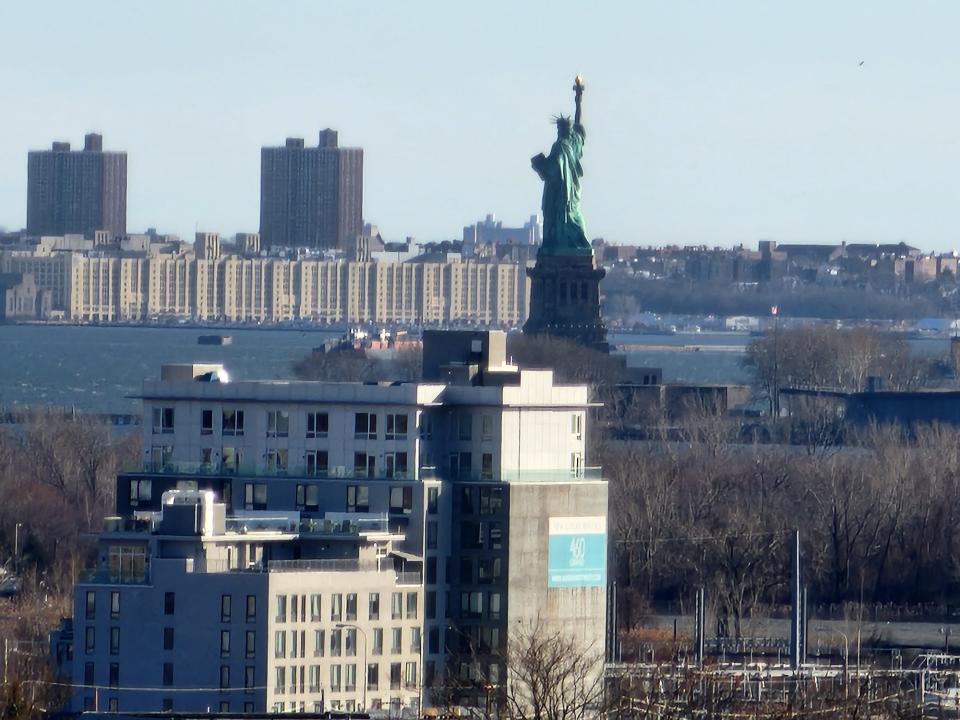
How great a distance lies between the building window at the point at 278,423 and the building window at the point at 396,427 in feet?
3.88

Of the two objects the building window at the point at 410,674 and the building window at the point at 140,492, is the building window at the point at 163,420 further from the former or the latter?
the building window at the point at 410,674

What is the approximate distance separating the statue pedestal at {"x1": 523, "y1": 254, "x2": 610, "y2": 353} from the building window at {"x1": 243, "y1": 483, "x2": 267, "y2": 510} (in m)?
59.2

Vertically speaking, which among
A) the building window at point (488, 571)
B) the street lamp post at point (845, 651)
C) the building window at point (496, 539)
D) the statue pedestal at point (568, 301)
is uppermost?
the statue pedestal at point (568, 301)

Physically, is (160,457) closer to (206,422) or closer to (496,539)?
(206,422)

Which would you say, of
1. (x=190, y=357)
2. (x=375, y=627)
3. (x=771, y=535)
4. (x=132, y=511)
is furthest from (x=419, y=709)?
(x=190, y=357)

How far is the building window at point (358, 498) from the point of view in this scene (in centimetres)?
4125

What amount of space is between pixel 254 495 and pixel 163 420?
1959mm

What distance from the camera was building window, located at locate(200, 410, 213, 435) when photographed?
141 feet

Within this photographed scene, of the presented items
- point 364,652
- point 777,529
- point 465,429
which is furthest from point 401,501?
point 777,529

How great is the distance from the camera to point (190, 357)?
15850cm

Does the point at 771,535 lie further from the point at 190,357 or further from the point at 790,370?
the point at 190,357

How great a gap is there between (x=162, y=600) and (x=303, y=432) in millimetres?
5104

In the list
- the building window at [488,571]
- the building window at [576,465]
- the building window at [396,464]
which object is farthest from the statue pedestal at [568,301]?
the building window at [488,571]

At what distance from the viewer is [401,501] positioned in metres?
41.2
